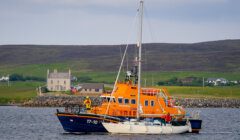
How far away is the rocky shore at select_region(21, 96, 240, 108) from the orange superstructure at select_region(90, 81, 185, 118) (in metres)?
45.5

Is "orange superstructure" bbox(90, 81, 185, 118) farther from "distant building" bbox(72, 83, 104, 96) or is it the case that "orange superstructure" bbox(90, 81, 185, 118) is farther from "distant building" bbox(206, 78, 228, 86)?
"distant building" bbox(206, 78, 228, 86)

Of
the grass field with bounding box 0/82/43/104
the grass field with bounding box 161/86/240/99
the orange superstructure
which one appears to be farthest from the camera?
the grass field with bounding box 161/86/240/99

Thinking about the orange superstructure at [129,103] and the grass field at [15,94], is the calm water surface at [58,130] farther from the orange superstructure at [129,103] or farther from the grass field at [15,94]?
the grass field at [15,94]

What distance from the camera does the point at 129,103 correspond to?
54156mm

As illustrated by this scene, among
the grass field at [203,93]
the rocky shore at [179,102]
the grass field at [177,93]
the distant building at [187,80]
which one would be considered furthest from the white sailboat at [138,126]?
the distant building at [187,80]

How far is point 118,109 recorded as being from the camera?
54.0 meters

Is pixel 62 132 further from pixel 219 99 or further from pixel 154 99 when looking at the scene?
pixel 219 99

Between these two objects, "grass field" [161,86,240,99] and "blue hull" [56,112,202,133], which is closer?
"blue hull" [56,112,202,133]

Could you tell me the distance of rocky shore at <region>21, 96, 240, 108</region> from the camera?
338 feet

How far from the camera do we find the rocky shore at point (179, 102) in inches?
4060

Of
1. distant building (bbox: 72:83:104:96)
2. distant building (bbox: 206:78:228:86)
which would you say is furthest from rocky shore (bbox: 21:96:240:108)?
distant building (bbox: 206:78:228:86)

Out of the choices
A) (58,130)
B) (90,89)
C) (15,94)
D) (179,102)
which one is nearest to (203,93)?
(90,89)

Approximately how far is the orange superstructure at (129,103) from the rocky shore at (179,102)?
45.5 metres

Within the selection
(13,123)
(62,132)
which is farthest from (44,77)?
(62,132)
